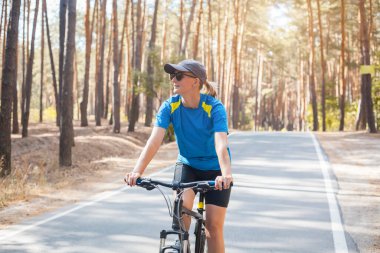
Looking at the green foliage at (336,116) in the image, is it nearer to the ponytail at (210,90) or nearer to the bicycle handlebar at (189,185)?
the ponytail at (210,90)

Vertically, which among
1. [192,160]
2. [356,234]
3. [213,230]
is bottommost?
[356,234]

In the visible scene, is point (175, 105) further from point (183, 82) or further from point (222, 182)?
point (222, 182)

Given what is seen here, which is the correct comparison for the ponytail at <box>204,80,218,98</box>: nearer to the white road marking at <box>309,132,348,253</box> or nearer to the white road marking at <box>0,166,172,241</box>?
the white road marking at <box>309,132,348,253</box>

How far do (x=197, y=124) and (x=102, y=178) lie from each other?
1070 centimetres

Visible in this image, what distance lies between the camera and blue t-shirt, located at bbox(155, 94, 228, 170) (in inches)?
166

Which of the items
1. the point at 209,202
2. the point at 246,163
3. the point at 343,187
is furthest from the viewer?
the point at 246,163

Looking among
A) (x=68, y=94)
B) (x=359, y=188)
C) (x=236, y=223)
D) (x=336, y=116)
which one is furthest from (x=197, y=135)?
(x=336, y=116)

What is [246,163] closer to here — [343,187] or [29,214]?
[343,187]

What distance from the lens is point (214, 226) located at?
14.1 feet

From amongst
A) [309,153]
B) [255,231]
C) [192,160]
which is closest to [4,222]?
[255,231]

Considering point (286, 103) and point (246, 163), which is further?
point (286, 103)

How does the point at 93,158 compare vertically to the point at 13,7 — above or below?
below

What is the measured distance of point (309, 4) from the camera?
4184cm

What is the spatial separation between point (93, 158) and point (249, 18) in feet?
127
